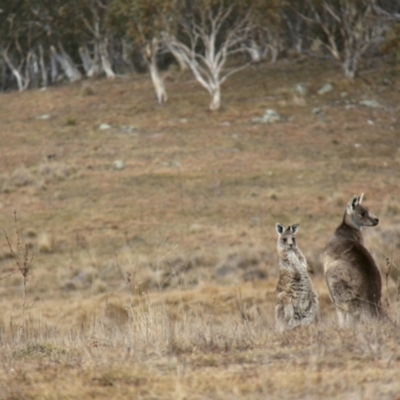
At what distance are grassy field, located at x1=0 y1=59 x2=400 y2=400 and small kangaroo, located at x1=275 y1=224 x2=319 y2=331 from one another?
0.27 m

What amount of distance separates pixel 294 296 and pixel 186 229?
1891 cm

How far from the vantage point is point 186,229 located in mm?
28500

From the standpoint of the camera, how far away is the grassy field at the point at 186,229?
6855 millimetres

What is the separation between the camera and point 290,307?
954 centimetres

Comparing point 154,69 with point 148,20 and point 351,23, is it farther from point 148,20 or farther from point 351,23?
point 351,23

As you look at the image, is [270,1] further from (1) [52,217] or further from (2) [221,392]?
(2) [221,392]

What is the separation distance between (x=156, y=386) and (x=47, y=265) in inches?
778

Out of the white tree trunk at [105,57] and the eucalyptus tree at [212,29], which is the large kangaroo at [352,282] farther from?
the white tree trunk at [105,57]

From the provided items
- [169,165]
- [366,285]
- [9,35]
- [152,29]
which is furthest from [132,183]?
[9,35]

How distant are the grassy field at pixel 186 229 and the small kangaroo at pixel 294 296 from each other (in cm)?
27

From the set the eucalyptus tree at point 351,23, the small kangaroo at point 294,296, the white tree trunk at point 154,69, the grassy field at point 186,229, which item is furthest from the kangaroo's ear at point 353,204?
the white tree trunk at point 154,69

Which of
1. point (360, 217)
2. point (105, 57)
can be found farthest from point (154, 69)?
point (360, 217)

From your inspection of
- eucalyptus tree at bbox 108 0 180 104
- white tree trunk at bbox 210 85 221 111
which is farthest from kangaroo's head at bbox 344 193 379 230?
eucalyptus tree at bbox 108 0 180 104

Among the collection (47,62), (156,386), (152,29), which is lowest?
(47,62)
